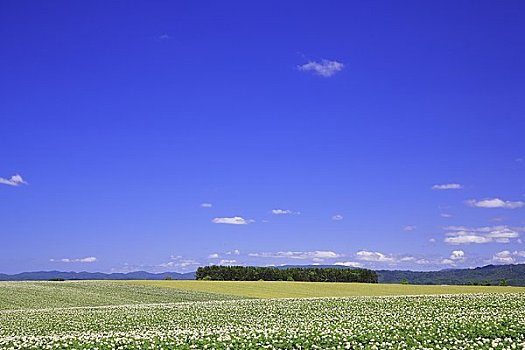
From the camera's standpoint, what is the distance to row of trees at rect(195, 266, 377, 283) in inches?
3831

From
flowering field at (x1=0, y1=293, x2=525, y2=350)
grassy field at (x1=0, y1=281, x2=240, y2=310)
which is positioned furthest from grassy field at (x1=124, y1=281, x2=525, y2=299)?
flowering field at (x1=0, y1=293, x2=525, y2=350)

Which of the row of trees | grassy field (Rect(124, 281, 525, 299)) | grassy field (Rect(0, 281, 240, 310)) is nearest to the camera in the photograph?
grassy field (Rect(0, 281, 240, 310))

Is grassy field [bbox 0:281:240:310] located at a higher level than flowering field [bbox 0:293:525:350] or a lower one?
higher

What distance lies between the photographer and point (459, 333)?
19766 millimetres

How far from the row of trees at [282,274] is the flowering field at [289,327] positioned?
62.4m

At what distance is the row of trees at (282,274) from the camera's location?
319ft

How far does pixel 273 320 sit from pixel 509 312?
976 centimetres

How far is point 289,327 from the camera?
74.5ft

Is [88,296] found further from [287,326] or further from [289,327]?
[289,327]

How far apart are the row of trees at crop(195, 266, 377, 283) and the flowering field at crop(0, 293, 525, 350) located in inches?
2455

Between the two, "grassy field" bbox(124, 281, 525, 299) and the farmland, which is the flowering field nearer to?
the farmland

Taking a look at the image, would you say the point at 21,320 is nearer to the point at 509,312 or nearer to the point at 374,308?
the point at 374,308

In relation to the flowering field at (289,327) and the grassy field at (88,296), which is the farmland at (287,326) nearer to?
the flowering field at (289,327)

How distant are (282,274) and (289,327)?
76.7 m
